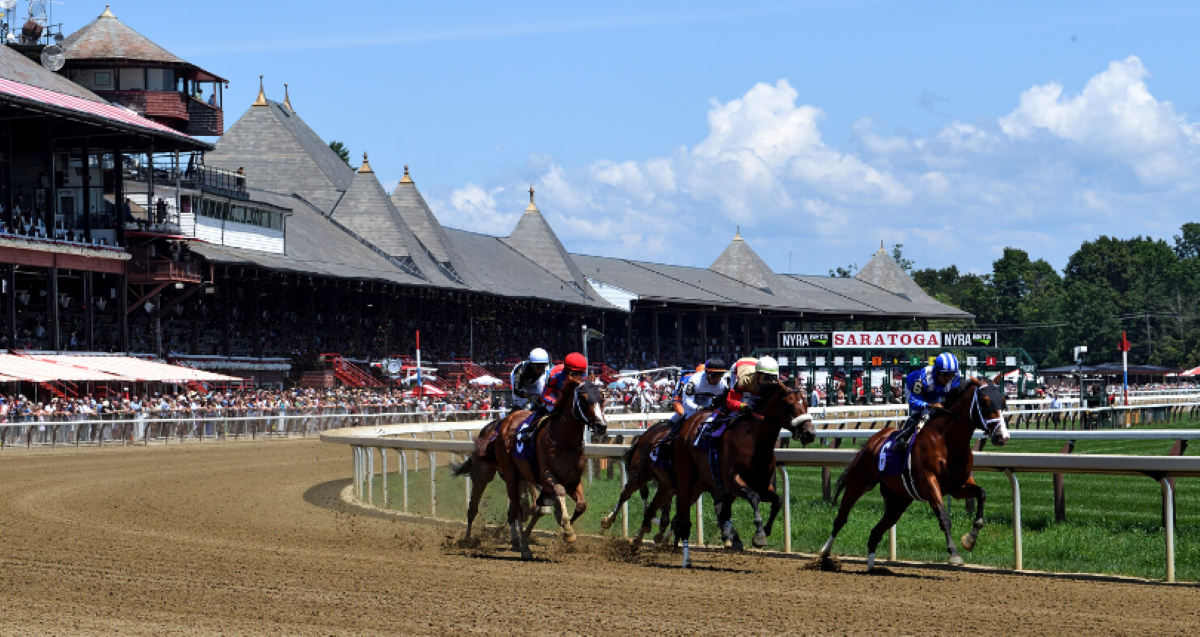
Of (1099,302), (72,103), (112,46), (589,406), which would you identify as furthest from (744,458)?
(1099,302)

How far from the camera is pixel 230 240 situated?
45.6 meters

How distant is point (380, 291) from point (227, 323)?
7.30 metres

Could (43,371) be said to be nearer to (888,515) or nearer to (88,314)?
(88,314)

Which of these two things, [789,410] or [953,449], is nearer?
[953,449]

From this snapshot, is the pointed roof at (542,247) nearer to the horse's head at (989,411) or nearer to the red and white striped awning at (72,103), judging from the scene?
the red and white striped awning at (72,103)

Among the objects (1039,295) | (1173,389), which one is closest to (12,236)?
(1173,389)

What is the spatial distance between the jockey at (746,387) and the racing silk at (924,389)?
961mm

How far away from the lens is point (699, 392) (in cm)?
1190

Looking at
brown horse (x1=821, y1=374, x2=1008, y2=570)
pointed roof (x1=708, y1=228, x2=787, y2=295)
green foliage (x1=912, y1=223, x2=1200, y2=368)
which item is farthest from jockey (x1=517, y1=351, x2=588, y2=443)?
green foliage (x1=912, y1=223, x2=1200, y2=368)

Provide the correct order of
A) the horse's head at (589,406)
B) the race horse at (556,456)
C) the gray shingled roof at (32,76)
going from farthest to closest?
the gray shingled roof at (32,76) < the race horse at (556,456) < the horse's head at (589,406)

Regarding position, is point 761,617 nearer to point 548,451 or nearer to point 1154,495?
point 548,451

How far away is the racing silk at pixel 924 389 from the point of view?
33.4 feet

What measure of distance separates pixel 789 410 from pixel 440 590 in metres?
2.78

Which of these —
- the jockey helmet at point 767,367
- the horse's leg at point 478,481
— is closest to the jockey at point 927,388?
the jockey helmet at point 767,367
